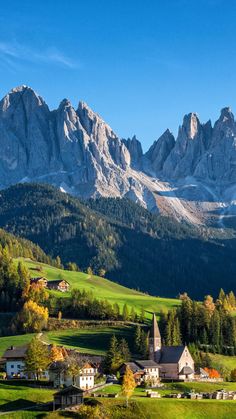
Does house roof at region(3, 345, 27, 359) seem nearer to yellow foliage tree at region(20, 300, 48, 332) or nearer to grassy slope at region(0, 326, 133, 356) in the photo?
grassy slope at region(0, 326, 133, 356)

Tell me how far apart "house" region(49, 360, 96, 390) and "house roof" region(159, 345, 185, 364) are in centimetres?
2380

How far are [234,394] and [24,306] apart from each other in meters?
80.9

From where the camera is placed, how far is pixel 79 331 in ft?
604

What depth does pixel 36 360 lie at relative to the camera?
12825 cm

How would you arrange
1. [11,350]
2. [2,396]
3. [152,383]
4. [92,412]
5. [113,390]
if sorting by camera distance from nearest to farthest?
[92,412], [2,396], [113,390], [152,383], [11,350]

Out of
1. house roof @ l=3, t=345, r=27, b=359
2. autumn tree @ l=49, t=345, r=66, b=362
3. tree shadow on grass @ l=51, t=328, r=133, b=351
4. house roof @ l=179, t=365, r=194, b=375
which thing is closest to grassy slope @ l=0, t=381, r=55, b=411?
autumn tree @ l=49, t=345, r=66, b=362

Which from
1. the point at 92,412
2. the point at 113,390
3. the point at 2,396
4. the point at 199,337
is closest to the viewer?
the point at 92,412

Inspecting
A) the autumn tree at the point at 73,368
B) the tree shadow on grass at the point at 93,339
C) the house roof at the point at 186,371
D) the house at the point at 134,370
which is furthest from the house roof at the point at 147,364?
the tree shadow on grass at the point at 93,339

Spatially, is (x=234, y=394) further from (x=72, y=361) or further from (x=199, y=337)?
(x=199, y=337)

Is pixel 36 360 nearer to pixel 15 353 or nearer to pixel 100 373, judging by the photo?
pixel 15 353

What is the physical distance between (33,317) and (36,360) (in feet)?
183

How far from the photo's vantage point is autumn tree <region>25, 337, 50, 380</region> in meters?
128

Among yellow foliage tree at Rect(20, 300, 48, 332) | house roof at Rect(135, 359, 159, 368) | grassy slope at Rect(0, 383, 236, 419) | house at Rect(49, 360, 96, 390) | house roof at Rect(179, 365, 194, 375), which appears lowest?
grassy slope at Rect(0, 383, 236, 419)

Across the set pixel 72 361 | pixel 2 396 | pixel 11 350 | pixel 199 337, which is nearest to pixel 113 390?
pixel 72 361
